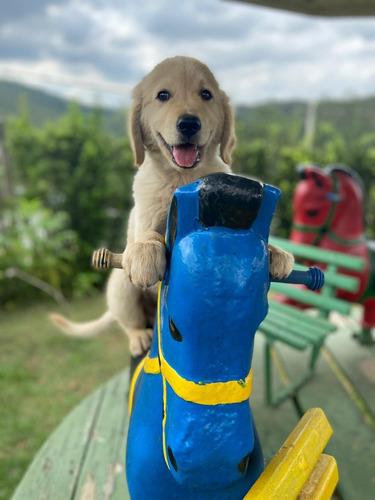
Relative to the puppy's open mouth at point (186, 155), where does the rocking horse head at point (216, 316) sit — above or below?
below

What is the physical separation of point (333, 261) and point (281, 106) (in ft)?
17.1

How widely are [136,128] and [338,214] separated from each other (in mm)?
1527

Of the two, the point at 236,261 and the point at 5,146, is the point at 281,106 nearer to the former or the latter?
the point at 5,146

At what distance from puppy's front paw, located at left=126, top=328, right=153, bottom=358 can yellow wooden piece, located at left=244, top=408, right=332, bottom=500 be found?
43cm

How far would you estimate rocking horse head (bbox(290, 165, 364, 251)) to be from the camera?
2.01 metres

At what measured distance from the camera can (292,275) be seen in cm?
71

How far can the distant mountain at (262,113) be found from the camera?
4.14 m

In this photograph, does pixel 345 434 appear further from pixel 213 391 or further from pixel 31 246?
pixel 31 246

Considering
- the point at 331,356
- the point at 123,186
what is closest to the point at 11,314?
the point at 123,186

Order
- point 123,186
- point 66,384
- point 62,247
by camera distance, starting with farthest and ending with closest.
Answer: point 123,186, point 62,247, point 66,384

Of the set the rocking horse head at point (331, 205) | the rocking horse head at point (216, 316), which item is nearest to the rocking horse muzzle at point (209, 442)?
the rocking horse head at point (216, 316)

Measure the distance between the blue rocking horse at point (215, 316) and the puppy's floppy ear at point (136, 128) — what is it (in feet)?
0.82

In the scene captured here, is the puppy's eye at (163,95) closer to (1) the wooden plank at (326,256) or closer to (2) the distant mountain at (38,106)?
(1) the wooden plank at (326,256)

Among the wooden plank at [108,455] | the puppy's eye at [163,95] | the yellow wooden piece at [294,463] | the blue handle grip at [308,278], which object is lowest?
the wooden plank at [108,455]
